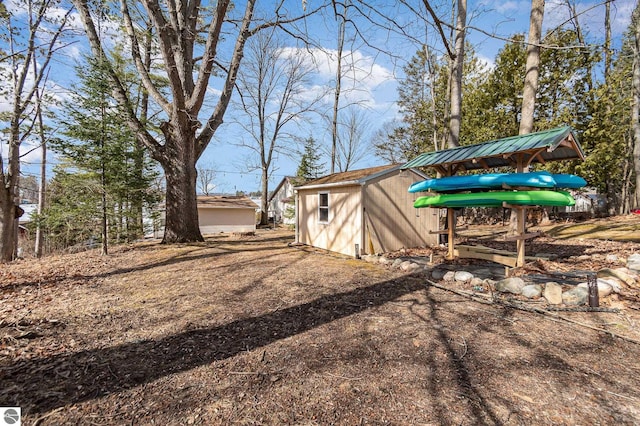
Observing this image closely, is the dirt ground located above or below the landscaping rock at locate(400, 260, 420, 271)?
below

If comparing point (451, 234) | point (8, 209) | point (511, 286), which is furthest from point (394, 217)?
point (8, 209)

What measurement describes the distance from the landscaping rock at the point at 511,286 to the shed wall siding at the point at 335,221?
396 cm

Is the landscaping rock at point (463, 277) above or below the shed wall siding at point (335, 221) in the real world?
below

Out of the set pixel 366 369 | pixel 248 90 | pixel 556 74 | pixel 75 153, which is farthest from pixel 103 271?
pixel 556 74

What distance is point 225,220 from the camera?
20.8 metres

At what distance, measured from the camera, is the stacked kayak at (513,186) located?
4977 millimetres

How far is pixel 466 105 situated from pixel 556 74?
175 inches

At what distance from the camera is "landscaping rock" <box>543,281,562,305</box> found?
393 cm

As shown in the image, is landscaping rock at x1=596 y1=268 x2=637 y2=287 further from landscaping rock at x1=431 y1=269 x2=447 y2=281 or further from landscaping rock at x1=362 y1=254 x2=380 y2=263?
landscaping rock at x1=362 y1=254 x2=380 y2=263

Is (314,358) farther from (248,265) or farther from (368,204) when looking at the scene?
(368,204)

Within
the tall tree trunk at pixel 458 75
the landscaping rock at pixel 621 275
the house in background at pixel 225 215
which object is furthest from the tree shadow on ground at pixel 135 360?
the house in background at pixel 225 215

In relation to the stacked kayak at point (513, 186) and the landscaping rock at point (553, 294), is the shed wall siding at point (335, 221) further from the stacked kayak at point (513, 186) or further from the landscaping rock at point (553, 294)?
the landscaping rock at point (553, 294)

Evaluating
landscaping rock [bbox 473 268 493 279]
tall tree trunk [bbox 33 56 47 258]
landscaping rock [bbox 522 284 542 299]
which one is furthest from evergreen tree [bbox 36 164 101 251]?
landscaping rock [bbox 522 284 542 299]

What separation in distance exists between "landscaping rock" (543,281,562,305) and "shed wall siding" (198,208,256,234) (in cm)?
1907
